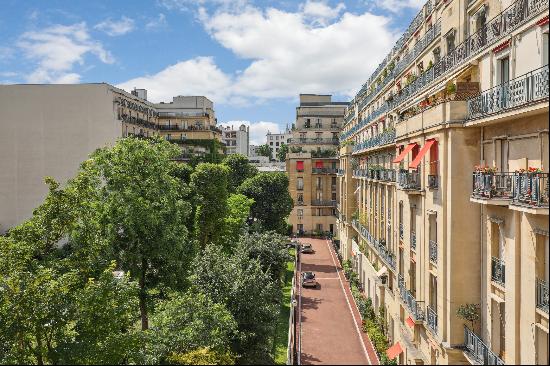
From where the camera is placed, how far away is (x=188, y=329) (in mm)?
20031

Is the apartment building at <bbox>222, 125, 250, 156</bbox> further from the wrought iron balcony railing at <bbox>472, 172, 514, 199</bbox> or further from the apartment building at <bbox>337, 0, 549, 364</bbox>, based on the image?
the wrought iron balcony railing at <bbox>472, 172, 514, 199</bbox>

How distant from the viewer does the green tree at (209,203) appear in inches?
1887

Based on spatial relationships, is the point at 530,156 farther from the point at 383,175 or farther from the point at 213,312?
the point at 383,175

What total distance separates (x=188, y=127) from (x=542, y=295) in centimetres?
7176

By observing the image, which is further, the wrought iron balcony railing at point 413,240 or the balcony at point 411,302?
the wrought iron balcony railing at point 413,240

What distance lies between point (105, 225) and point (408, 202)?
1760 centimetres

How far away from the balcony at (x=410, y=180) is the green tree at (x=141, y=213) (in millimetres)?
13870

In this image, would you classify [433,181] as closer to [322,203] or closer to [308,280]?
[308,280]

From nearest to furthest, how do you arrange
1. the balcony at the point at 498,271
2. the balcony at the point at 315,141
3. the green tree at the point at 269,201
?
the balcony at the point at 498,271 < the green tree at the point at 269,201 < the balcony at the point at 315,141

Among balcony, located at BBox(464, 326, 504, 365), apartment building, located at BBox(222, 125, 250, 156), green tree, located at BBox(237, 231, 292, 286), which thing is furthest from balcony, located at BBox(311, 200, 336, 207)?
apartment building, located at BBox(222, 125, 250, 156)

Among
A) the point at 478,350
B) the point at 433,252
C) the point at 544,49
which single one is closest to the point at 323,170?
the point at 433,252

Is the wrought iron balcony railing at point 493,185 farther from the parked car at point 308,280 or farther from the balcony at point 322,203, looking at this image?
the balcony at point 322,203

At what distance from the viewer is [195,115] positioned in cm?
8025

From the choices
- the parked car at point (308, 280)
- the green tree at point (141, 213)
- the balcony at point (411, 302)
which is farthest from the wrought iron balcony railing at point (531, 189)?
the parked car at point (308, 280)
